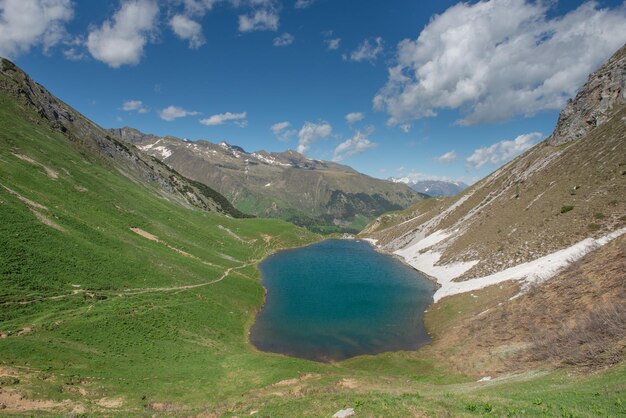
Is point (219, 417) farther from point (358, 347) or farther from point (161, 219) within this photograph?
point (161, 219)

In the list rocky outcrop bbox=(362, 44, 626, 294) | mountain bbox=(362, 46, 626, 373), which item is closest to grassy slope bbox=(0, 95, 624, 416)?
mountain bbox=(362, 46, 626, 373)

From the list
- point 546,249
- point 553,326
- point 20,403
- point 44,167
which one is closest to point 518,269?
point 546,249

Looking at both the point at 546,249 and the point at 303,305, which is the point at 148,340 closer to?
the point at 303,305

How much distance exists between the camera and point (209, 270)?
281 ft

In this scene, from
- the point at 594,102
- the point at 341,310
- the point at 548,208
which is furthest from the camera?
the point at 594,102

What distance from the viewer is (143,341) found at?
45.7 meters

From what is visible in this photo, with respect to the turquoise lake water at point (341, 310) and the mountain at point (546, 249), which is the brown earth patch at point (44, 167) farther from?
the mountain at point (546, 249)

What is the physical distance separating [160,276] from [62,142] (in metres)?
73.8

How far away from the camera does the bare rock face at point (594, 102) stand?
109m

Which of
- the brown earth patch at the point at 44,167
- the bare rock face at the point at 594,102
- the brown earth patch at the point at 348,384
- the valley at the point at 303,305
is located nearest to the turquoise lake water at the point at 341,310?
the valley at the point at 303,305

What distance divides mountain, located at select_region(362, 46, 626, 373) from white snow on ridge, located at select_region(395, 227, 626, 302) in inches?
12.8

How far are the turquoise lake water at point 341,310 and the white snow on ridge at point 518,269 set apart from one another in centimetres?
422

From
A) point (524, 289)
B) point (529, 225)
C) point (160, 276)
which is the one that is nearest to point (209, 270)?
point (160, 276)

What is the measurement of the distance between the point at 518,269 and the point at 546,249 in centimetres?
736
